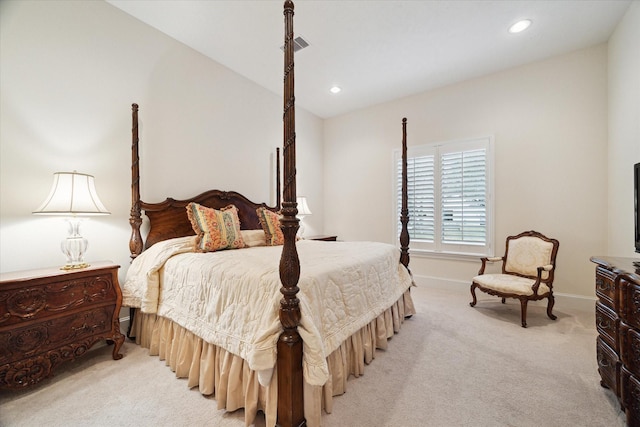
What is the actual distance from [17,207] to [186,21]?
2.18m

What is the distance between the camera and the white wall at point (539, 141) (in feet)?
10.0

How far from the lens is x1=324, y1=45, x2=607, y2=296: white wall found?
3.05m

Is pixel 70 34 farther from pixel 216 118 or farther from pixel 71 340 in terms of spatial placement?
pixel 71 340

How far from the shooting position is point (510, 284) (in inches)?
112

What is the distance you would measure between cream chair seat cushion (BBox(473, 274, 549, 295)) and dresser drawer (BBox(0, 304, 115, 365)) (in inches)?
143

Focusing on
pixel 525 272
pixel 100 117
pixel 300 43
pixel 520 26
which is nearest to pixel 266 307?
pixel 100 117

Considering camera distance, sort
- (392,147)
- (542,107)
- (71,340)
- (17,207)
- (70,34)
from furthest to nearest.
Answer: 1. (392,147)
2. (542,107)
3. (70,34)
4. (17,207)
5. (71,340)

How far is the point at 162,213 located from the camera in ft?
8.98

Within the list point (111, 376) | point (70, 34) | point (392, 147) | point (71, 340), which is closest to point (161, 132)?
point (70, 34)

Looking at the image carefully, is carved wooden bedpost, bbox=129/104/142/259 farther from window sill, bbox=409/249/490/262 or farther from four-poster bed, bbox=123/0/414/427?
window sill, bbox=409/249/490/262

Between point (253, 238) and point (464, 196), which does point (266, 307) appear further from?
point (464, 196)

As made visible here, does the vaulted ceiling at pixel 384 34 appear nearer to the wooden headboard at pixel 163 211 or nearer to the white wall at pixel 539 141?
the white wall at pixel 539 141

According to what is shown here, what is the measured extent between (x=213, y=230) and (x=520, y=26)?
369cm

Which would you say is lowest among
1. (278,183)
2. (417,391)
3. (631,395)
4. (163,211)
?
(417,391)
